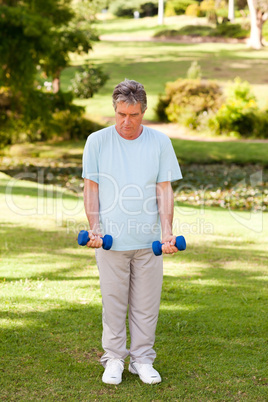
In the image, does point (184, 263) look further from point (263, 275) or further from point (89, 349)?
point (89, 349)

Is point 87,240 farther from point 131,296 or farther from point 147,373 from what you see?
point 147,373

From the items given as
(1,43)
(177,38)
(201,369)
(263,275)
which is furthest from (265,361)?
(177,38)

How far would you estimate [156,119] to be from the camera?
24.9m

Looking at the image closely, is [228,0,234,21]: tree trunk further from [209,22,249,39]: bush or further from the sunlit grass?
the sunlit grass

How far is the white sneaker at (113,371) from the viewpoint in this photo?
10.9 feet

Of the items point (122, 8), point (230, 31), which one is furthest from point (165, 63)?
point (122, 8)

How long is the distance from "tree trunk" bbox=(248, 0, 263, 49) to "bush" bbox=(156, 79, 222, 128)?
19.0 meters

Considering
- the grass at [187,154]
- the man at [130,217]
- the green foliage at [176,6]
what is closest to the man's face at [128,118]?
the man at [130,217]

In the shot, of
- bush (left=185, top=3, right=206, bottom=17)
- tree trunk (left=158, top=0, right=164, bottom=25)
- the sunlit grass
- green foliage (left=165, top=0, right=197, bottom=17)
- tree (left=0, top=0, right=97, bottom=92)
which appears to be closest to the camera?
tree (left=0, top=0, right=97, bottom=92)

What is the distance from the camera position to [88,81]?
2702cm

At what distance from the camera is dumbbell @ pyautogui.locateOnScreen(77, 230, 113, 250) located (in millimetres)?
3049

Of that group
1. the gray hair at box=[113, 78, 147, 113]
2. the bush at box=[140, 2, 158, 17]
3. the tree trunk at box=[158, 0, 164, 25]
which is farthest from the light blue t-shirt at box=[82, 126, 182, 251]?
the bush at box=[140, 2, 158, 17]

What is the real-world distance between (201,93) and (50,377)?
20.0 m

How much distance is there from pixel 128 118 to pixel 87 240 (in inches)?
29.7
